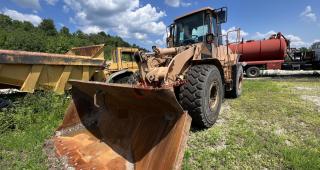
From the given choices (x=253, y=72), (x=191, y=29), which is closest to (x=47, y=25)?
(x=253, y=72)

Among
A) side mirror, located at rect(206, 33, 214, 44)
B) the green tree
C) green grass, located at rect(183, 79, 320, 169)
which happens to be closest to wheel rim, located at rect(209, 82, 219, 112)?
green grass, located at rect(183, 79, 320, 169)

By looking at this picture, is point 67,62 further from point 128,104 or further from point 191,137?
point 191,137

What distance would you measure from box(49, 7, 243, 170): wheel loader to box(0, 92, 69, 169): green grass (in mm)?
295

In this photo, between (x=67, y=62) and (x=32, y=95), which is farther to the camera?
(x=67, y=62)

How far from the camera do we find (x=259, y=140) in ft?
13.2

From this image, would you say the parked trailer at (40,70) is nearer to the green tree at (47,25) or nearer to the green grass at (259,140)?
the green grass at (259,140)

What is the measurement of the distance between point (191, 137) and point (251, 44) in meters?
13.6

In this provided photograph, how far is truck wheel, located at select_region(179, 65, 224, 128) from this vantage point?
4141mm

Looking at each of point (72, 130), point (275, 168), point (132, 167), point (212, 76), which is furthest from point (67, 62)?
point (275, 168)

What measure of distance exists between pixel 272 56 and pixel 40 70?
13653 mm

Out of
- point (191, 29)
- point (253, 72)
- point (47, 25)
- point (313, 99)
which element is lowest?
point (313, 99)

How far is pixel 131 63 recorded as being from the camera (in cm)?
1017

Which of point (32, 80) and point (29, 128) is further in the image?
point (32, 80)

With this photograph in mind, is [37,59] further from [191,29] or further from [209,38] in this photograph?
[209,38]
